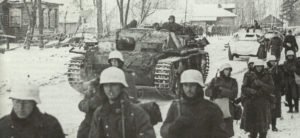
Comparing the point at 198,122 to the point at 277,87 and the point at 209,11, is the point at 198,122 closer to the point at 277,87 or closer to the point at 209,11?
the point at 277,87

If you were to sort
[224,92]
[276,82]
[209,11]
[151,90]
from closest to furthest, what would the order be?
[224,92] → [276,82] → [151,90] → [209,11]

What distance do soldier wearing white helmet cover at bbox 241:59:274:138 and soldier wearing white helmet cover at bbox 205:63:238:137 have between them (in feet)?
2.03

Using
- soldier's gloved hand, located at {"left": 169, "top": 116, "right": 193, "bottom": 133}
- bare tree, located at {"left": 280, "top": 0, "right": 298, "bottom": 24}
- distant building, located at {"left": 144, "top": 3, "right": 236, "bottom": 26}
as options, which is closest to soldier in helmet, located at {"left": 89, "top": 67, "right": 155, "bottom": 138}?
soldier's gloved hand, located at {"left": 169, "top": 116, "right": 193, "bottom": 133}

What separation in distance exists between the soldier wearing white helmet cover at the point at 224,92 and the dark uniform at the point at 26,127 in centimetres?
339

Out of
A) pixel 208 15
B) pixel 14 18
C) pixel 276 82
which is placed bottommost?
pixel 276 82

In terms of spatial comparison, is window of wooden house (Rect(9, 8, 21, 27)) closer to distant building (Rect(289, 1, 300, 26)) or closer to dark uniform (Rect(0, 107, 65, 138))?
distant building (Rect(289, 1, 300, 26))

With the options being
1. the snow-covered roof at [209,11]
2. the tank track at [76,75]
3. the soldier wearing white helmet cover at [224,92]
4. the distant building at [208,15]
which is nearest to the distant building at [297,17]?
the distant building at [208,15]

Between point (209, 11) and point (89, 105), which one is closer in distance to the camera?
point (89, 105)

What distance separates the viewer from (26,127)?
400 centimetres

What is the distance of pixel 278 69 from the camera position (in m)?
10.8

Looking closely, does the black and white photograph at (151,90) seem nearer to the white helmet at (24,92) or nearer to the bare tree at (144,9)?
the white helmet at (24,92)

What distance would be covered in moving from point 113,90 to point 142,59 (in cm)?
914

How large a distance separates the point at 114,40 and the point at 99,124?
1018cm

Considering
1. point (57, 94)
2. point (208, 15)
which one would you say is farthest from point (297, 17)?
point (57, 94)
